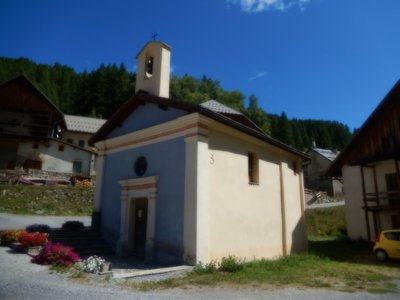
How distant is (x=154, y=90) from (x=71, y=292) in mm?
9161

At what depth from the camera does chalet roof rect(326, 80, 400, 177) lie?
16969mm

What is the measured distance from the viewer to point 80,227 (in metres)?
14.6

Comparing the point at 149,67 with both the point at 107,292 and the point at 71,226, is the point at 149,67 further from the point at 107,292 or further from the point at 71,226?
the point at 107,292

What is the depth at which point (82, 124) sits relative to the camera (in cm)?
4675

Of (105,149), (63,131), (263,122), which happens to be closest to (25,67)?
(63,131)

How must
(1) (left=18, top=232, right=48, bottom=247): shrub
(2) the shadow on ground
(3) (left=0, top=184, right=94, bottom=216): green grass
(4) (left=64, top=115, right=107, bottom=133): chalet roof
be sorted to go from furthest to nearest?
(4) (left=64, top=115, right=107, bottom=133): chalet roof → (3) (left=0, top=184, right=94, bottom=216): green grass → (2) the shadow on ground → (1) (left=18, top=232, right=48, bottom=247): shrub

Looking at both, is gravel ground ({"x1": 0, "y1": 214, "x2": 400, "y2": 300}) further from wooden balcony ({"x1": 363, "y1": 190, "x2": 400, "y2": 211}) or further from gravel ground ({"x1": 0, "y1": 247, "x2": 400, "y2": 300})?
wooden balcony ({"x1": 363, "y1": 190, "x2": 400, "y2": 211})

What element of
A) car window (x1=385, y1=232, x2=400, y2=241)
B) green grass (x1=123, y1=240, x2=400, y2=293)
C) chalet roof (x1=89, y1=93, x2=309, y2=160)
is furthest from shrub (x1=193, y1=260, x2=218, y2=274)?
car window (x1=385, y1=232, x2=400, y2=241)

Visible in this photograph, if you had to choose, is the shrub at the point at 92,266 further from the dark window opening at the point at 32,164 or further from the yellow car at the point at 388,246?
the dark window opening at the point at 32,164

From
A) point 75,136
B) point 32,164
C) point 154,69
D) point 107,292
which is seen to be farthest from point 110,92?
point 107,292

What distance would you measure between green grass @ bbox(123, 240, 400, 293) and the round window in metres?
5.09

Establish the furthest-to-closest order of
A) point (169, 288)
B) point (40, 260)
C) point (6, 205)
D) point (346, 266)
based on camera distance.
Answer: point (6, 205)
point (346, 266)
point (40, 260)
point (169, 288)

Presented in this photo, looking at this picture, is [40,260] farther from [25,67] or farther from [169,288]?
[25,67]

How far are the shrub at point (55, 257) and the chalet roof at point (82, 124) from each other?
37.5 meters
